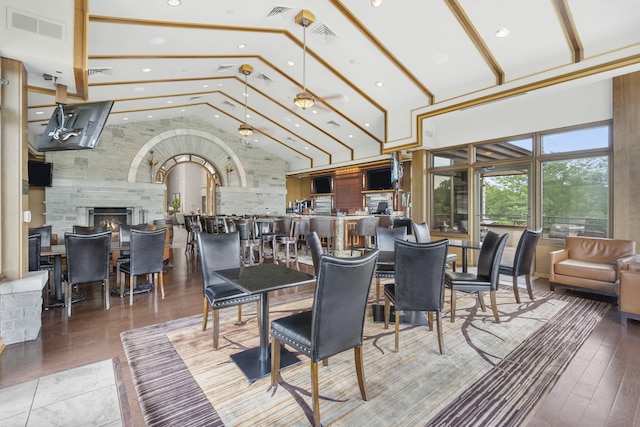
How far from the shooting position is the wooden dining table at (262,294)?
88.3 inches

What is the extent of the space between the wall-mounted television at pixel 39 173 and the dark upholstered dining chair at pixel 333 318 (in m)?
9.20

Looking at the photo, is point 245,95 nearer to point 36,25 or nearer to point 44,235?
point 44,235

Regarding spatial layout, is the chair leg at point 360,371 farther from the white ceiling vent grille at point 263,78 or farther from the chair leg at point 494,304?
the white ceiling vent grille at point 263,78

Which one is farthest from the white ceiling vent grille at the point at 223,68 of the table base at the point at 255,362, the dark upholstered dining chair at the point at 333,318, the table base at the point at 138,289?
the dark upholstered dining chair at the point at 333,318

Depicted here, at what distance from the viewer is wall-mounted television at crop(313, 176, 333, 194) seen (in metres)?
13.0

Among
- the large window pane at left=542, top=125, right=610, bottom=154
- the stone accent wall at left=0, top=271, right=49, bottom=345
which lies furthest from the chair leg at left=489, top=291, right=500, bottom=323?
the stone accent wall at left=0, top=271, right=49, bottom=345

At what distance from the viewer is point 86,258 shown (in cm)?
362

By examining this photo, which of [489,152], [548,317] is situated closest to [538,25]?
[489,152]

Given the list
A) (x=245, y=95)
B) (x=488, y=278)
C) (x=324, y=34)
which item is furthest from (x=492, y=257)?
(x=245, y=95)

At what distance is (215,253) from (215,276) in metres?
0.26

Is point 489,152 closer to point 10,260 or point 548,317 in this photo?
point 548,317

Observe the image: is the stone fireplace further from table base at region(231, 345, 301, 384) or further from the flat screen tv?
table base at region(231, 345, 301, 384)

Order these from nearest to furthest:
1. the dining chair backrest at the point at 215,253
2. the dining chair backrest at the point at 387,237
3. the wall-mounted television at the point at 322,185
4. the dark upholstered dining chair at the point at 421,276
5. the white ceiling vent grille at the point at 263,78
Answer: the dark upholstered dining chair at the point at 421,276, the dining chair backrest at the point at 215,253, the dining chair backrest at the point at 387,237, the white ceiling vent grille at the point at 263,78, the wall-mounted television at the point at 322,185

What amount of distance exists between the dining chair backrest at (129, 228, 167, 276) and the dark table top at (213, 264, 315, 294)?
6.72 feet
